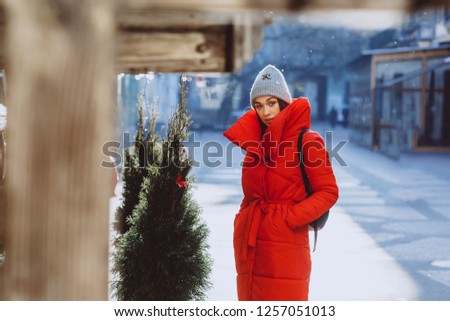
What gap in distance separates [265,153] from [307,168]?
0.24m

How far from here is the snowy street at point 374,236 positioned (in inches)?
229

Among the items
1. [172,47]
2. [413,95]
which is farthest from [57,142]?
[413,95]

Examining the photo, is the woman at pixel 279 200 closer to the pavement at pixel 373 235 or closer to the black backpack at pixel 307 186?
the black backpack at pixel 307 186

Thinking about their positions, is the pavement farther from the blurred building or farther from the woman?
the blurred building

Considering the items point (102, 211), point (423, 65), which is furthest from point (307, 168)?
point (423, 65)

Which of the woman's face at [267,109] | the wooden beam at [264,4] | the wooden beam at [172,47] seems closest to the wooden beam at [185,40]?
the wooden beam at [172,47]

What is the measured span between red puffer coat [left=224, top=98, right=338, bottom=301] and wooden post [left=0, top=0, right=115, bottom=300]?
1823 millimetres

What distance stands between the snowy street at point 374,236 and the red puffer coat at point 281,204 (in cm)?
211

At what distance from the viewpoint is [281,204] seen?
11.0ft

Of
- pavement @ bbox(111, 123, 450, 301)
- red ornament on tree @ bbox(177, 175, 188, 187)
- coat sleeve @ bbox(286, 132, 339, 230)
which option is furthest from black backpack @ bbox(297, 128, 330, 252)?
pavement @ bbox(111, 123, 450, 301)

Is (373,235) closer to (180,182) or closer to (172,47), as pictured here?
(180,182)

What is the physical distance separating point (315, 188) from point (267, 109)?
0.53 m

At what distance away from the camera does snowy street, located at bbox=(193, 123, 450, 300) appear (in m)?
5.83
